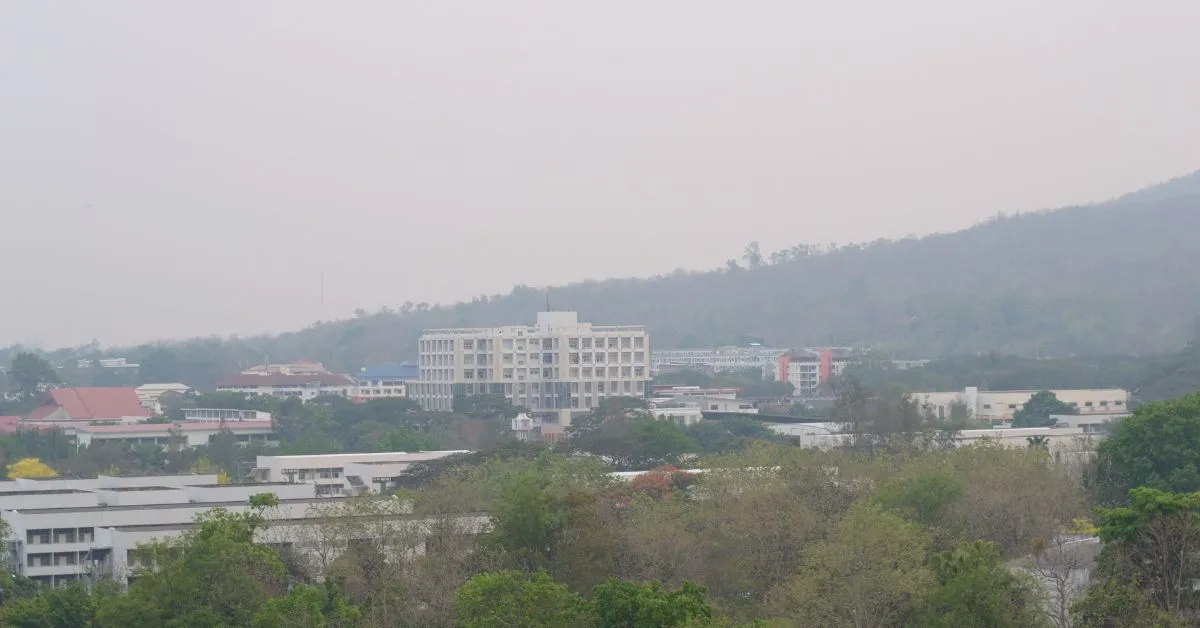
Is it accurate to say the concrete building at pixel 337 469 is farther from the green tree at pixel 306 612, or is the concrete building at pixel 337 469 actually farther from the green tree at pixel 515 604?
the green tree at pixel 515 604

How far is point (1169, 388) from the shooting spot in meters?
57.1

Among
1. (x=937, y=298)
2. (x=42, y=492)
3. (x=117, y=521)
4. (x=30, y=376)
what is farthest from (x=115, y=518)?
(x=937, y=298)

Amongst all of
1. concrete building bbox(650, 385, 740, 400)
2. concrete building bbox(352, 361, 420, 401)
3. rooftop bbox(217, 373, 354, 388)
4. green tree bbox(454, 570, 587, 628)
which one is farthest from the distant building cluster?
rooftop bbox(217, 373, 354, 388)

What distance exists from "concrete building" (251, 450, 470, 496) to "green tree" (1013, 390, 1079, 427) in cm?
A: 2021

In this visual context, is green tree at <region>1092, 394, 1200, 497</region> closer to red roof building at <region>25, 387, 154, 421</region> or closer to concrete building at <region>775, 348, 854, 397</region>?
red roof building at <region>25, 387, 154, 421</region>

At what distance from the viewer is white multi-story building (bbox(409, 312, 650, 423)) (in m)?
66.8

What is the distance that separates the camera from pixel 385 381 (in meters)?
88.2

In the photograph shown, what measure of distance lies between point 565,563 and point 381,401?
4354 centimetres

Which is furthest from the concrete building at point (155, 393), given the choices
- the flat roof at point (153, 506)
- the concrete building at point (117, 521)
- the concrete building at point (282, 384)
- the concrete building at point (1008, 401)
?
the flat roof at point (153, 506)

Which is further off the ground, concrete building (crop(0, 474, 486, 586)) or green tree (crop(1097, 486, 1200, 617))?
green tree (crop(1097, 486, 1200, 617))

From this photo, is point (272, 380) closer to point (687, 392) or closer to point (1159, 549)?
point (687, 392)

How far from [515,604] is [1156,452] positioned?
13830 millimetres

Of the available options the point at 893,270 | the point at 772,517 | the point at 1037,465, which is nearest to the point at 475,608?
the point at 772,517

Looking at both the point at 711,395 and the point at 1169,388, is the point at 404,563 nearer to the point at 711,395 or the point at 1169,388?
the point at 1169,388
